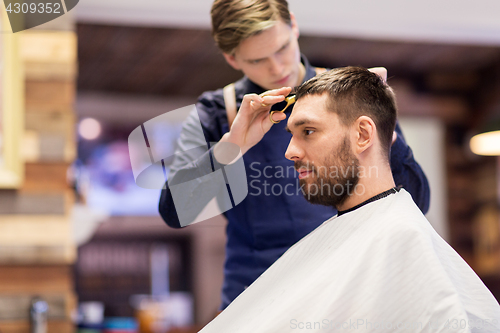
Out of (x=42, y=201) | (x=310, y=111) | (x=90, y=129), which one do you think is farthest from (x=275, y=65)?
(x=90, y=129)

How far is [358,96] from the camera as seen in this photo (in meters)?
1.45

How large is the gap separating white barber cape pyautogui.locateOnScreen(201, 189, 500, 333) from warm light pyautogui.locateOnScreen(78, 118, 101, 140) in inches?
190

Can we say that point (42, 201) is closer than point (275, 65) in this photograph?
No

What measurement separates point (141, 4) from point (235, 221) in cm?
220

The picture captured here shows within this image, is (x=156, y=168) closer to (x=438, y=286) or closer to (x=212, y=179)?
(x=212, y=179)

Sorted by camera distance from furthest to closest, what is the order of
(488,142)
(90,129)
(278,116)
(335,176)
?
(90,129) → (488,142) → (278,116) → (335,176)

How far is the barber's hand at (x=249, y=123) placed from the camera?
60.3 inches

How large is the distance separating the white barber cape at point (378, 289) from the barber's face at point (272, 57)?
0.56 m

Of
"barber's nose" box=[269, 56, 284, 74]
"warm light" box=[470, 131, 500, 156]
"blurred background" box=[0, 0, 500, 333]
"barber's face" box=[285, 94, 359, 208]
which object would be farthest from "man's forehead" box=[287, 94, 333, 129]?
"warm light" box=[470, 131, 500, 156]

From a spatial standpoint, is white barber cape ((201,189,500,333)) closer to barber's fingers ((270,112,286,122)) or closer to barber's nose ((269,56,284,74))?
barber's fingers ((270,112,286,122))

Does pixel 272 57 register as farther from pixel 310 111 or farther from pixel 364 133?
pixel 364 133

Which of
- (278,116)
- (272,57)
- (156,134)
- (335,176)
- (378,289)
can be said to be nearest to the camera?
(378,289)

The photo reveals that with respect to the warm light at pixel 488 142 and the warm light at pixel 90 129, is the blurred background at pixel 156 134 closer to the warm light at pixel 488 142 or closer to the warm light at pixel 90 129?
the warm light at pixel 90 129

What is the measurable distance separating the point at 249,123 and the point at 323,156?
0.29 metres
